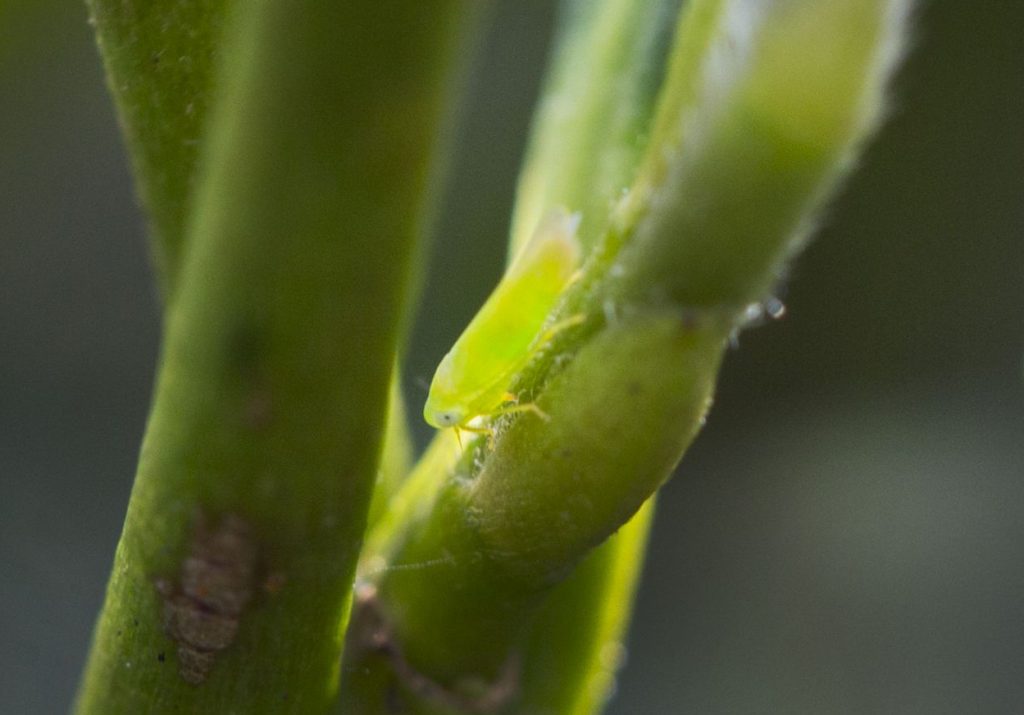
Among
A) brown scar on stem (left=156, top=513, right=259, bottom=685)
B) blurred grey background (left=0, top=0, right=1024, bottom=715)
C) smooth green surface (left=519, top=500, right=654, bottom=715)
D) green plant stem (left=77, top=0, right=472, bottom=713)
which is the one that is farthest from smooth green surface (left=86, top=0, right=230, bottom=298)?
blurred grey background (left=0, top=0, right=1024, bottom=715)

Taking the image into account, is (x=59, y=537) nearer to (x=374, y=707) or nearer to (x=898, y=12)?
(x=374, y=707)

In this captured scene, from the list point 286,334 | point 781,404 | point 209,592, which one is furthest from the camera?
point 781,404

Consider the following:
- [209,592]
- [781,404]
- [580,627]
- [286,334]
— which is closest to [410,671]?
[580,627]

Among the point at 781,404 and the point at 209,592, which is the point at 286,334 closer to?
the point at 209,592

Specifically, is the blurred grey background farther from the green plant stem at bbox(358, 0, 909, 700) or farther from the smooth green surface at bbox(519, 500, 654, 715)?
the green plant stem at bbox(358, 0, 909, 700)

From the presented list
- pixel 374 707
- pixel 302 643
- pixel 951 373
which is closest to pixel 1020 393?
pixel 951 373

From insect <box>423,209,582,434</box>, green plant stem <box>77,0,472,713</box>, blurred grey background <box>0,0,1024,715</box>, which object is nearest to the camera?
green plant stem <box>77,0,472,713</box>

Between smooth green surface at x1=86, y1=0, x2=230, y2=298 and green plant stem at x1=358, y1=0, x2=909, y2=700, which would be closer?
green plant stem at x1=358, y1=0, x2=909, y2=700
